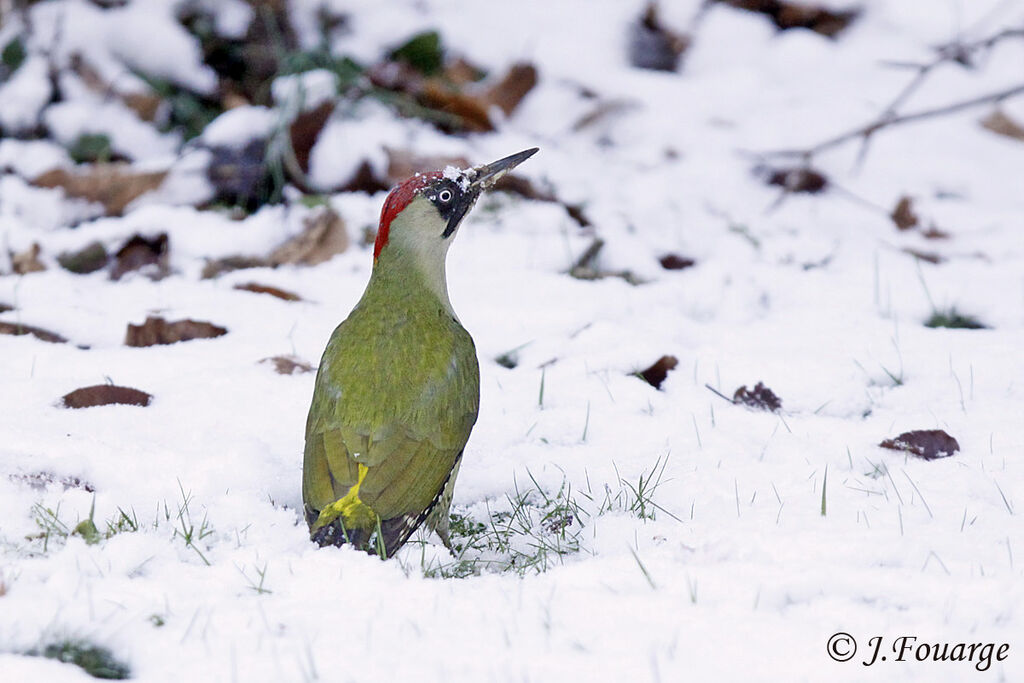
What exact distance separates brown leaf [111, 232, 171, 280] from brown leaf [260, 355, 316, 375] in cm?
116

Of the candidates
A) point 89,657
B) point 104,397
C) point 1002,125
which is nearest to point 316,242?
point 104,397

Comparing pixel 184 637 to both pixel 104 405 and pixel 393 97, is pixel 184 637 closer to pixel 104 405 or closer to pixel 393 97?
pixel 104 405

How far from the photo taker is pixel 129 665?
2.17 metres

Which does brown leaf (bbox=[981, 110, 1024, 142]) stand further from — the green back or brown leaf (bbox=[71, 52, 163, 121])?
brown leaf (bbox=[71, 52, 163, 121])

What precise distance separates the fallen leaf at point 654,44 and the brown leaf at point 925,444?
402cm

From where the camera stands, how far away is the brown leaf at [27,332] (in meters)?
4.13

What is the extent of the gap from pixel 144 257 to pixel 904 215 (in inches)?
140

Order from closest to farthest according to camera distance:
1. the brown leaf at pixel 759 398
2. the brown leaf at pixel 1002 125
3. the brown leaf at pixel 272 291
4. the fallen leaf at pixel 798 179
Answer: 1. the brown leaf at pixel 759 398
2. the brown leaf at pixel 272 291
3. the fallen leaf at pixel 798 179
4. the brown leaf at pixel 1002 125

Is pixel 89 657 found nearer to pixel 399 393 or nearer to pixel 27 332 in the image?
pixel 399 393

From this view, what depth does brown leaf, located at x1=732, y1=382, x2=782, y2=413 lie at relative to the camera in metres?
3.74

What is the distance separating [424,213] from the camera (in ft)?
11.3

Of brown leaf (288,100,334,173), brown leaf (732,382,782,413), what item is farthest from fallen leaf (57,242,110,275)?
brown leaf (732,382,782,413)

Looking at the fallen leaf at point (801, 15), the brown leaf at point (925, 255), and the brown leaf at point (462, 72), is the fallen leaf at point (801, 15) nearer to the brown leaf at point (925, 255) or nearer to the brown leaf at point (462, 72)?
the brown leaf at point (462, 72)

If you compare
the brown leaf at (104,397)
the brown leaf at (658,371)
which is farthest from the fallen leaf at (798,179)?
the brown leaf at (104,397)
